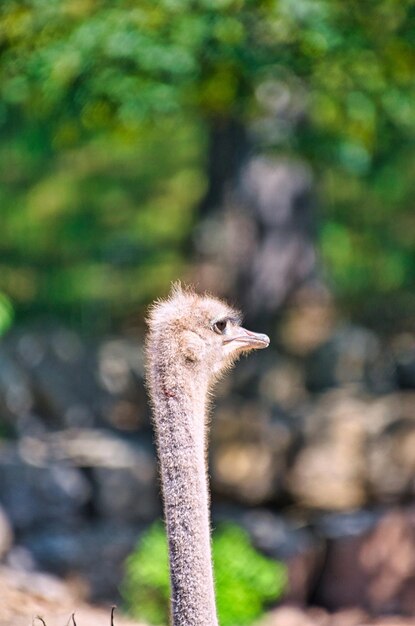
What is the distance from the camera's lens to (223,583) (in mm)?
8414

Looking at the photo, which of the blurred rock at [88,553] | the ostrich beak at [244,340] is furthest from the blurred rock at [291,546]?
the ostrich beak at [244,340]

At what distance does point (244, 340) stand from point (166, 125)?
9.96 meters

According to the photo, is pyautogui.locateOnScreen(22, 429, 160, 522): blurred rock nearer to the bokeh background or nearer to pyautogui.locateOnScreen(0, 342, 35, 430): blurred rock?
the bokeh background

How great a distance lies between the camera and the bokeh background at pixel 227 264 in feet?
32.2

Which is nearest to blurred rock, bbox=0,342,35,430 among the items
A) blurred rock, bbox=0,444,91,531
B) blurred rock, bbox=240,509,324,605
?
blurred rock, bbox=0,444,91,531

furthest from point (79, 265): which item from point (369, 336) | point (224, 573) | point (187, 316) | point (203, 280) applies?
point (187, 316)

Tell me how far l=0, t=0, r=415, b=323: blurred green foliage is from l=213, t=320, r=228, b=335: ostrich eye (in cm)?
444

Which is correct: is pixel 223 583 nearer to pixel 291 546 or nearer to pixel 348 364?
pixel 291 546

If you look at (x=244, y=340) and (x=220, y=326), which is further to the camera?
(x=244, y=340)

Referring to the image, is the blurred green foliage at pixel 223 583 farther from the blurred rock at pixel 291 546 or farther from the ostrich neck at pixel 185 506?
the ostrich neck at pixel 185 506

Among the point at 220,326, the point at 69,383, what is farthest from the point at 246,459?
the point at 220,326

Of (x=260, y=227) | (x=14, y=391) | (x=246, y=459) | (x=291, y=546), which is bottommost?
(x=291, y=546)

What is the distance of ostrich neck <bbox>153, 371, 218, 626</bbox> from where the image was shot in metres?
4.50

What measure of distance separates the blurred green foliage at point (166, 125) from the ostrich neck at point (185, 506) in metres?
4.91
